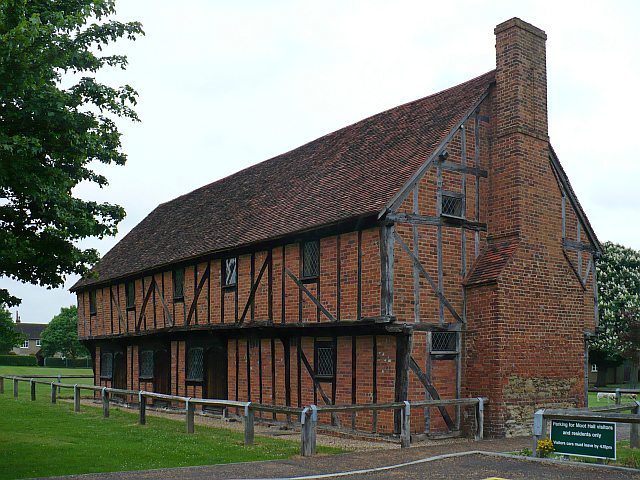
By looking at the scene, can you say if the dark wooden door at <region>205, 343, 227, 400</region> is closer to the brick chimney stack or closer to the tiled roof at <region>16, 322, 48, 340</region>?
the brick chimney stack

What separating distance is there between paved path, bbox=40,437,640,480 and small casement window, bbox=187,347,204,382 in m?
10.9

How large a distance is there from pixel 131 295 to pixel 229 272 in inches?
300

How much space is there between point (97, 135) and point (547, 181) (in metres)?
11.4

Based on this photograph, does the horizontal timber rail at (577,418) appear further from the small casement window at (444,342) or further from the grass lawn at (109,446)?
the small casement window at (444,342)

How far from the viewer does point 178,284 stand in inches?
1017

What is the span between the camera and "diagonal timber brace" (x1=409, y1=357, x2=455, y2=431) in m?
17.2

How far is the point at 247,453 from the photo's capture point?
14328 mm

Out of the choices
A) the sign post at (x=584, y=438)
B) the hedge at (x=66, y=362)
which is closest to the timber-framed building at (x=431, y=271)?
the sign post at (x=584, y=438)

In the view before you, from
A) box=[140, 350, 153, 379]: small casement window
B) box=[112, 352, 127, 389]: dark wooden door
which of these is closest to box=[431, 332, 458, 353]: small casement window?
box=[140, 350, 153, 379]: small casement window

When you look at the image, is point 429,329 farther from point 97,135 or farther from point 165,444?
point 97,135

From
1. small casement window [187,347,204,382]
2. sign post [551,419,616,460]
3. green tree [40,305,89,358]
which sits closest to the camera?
sign post [551,419,616,460]

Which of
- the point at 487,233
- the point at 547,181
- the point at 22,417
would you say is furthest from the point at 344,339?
the point at 22,417

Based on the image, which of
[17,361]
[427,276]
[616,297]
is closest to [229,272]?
[427,276]

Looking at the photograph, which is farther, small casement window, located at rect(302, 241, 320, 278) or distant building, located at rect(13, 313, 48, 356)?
distant building, located at rect(13, 313, 48, 356)
